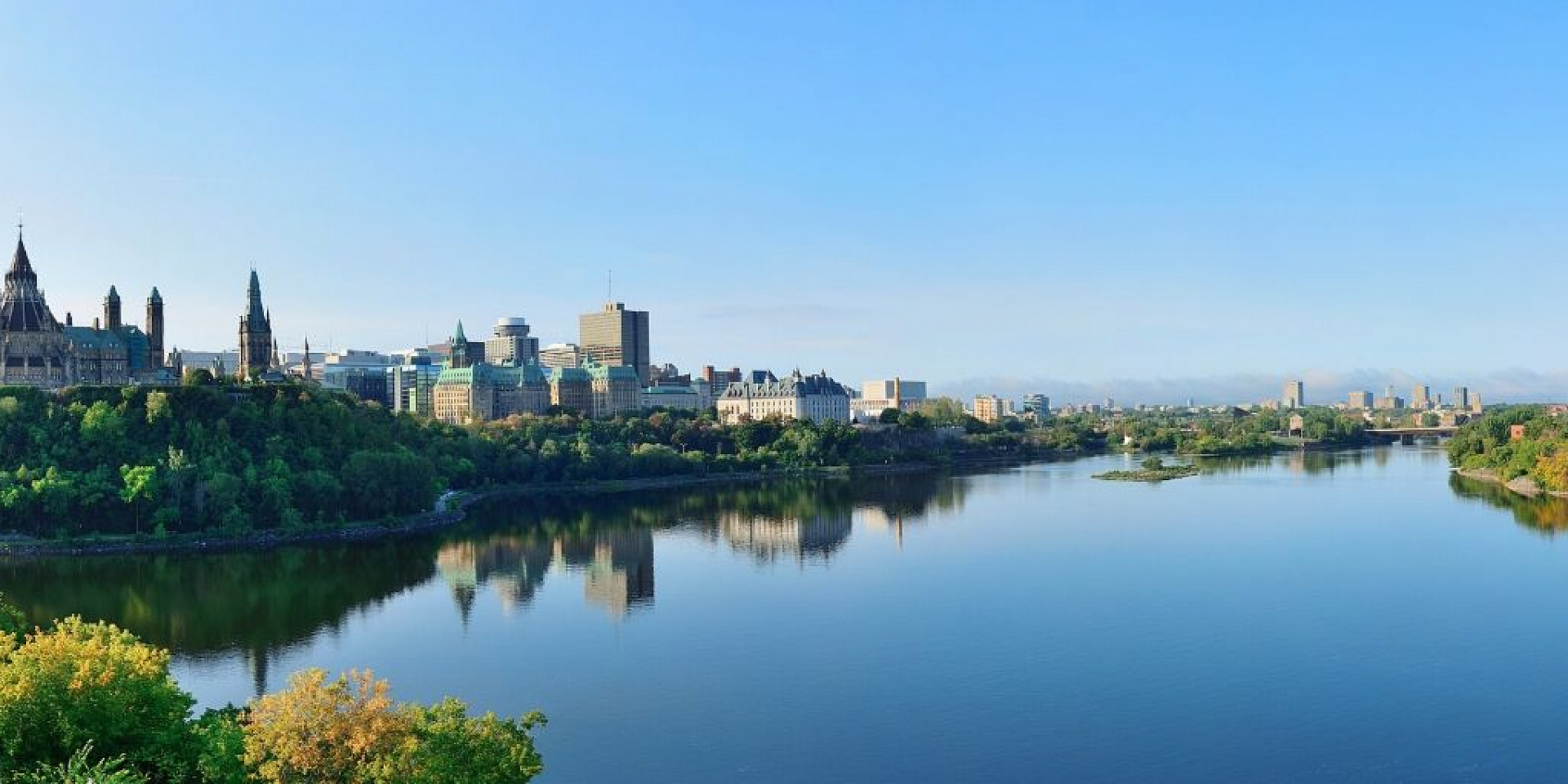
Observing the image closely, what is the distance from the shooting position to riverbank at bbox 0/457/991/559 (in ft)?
151

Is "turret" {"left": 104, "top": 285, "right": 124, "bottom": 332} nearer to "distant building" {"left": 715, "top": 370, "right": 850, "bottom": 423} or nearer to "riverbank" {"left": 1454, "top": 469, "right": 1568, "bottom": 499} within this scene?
"distant building" {"left": 715, "top": 370, "right": 850, "bottom": 423}

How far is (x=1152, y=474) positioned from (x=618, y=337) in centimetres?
9449

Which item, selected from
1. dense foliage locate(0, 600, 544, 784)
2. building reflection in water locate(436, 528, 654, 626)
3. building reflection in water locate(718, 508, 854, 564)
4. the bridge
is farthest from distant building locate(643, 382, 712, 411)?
dense foliage locate(0, 600, 544, 784)

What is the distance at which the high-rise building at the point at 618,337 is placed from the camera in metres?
166

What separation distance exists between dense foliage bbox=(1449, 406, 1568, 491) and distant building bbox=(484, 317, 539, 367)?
112927mm

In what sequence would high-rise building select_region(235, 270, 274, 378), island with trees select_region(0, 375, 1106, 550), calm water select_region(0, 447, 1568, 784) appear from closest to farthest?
calm water select_region(0, 447, 1568, 784) → island with trees select_region(0, 375, 1106, 550) → high-rise building select_region(235, 270, 274, 378)

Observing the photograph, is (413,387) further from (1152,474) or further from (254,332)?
(1152,474)

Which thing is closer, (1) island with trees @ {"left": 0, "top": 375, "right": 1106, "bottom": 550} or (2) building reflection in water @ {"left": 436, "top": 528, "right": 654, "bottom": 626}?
(2) building reflection in water @ {"left": 436, "top": 528, "right": 654, "bottom": 626}

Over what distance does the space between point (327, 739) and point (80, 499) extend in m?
40.4

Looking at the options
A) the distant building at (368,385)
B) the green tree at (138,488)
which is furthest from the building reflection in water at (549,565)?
the distant building at (368,385)

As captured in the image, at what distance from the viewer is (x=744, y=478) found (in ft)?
279

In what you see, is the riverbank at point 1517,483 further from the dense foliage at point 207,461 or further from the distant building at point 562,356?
the distant building at point 562,356

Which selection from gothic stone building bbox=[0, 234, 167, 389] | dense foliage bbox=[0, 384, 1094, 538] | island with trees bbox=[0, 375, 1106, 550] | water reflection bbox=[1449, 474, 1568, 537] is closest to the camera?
island with trees bbox=[0, 375, 1106, 550]

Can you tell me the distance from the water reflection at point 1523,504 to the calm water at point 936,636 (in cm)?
72
